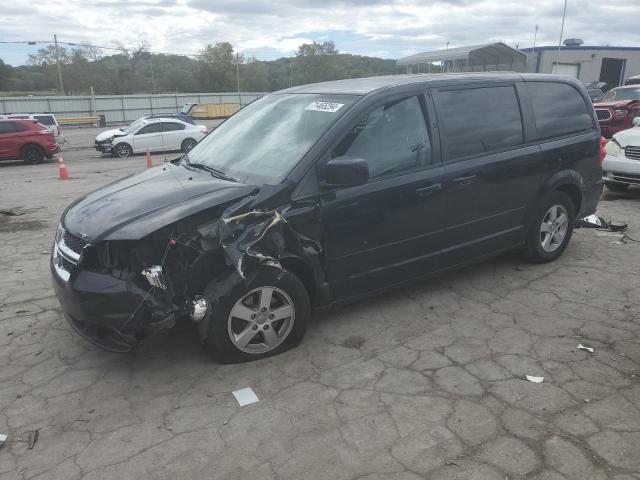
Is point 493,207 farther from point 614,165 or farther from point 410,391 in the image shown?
point 614,165

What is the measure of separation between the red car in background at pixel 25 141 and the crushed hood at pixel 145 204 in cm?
1598

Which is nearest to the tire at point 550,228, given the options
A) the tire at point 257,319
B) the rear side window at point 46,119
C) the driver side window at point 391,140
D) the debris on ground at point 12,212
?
the driver side window at point 391,140

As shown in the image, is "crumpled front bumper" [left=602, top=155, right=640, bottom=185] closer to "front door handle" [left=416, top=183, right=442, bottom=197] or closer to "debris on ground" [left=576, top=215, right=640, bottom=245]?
"debris on ground" [left=576, top=215, right=640, bottom=245]

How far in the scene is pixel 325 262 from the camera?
370cm

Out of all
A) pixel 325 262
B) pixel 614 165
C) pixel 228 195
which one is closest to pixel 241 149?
pixel 228 195

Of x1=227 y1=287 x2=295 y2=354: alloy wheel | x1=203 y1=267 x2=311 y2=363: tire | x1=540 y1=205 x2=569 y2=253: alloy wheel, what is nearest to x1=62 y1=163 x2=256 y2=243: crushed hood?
x1=203 y1=267 x2=311 y2=363: tire

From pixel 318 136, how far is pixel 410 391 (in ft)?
6.09

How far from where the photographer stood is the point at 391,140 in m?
3.95

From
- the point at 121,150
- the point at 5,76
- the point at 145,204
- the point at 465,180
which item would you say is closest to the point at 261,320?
the point at 145,204

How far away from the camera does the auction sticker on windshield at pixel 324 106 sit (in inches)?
153

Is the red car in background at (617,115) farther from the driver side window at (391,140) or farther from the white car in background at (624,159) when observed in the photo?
the driver side window at (391,140)

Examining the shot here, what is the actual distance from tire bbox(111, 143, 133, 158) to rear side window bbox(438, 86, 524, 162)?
17.8 m

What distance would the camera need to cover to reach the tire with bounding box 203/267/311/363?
3.30m

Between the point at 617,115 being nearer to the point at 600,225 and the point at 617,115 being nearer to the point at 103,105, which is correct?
the point at 600,225
